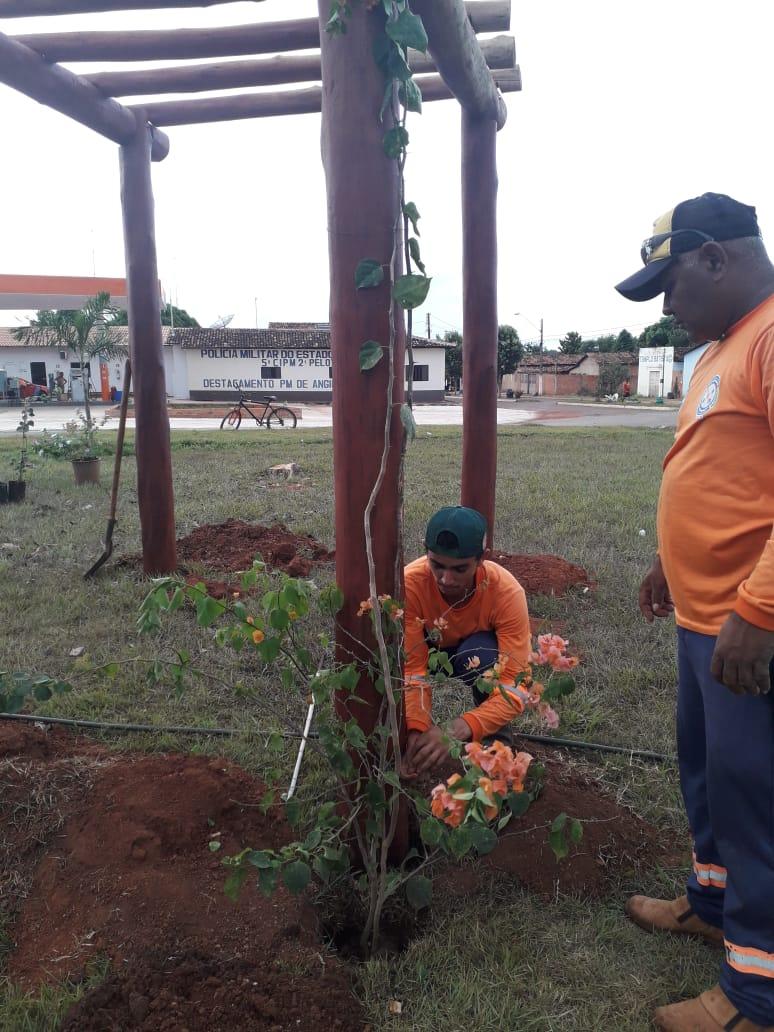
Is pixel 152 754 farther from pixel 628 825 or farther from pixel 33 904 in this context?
pixel 628 825

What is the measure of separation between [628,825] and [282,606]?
5.04 feet

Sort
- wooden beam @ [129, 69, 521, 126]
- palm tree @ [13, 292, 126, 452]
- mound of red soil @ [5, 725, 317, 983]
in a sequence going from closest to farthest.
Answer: mound of red soil @ [5, 725, 317, 983] → wooden beam @ [129, 69, 521, 126] → palm tree @ [13, 292, 126, 452]

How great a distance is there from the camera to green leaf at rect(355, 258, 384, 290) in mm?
1860

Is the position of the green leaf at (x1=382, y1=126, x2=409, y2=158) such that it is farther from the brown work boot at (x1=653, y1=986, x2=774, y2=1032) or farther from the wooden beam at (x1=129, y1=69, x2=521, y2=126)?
the wooden beam at (x1=129, y1=69, x2=521, y2=126)

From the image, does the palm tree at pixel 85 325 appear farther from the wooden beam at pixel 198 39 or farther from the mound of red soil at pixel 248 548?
the wooden beam at pixel 198 39

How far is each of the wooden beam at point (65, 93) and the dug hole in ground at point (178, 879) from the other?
10.0 feet

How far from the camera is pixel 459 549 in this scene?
2.29 m

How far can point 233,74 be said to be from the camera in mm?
4203

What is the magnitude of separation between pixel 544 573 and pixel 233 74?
11.6 feet

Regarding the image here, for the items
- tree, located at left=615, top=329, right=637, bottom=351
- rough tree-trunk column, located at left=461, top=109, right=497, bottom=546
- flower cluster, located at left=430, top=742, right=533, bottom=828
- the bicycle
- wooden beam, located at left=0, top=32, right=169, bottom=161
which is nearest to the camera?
flower cluster, located at left=430, top=742, right=533, bottom=828

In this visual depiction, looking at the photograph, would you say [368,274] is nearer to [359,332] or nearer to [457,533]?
[359,332]

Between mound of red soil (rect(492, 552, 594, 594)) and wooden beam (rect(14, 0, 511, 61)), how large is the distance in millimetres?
3006

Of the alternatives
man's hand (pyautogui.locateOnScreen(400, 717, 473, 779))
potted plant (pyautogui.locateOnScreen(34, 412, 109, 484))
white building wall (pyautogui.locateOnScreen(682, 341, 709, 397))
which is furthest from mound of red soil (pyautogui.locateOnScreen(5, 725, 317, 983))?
potted plant (pyautogui.locateOnScreen(34, 412, 109, 484))

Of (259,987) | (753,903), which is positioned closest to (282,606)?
(259,987)
